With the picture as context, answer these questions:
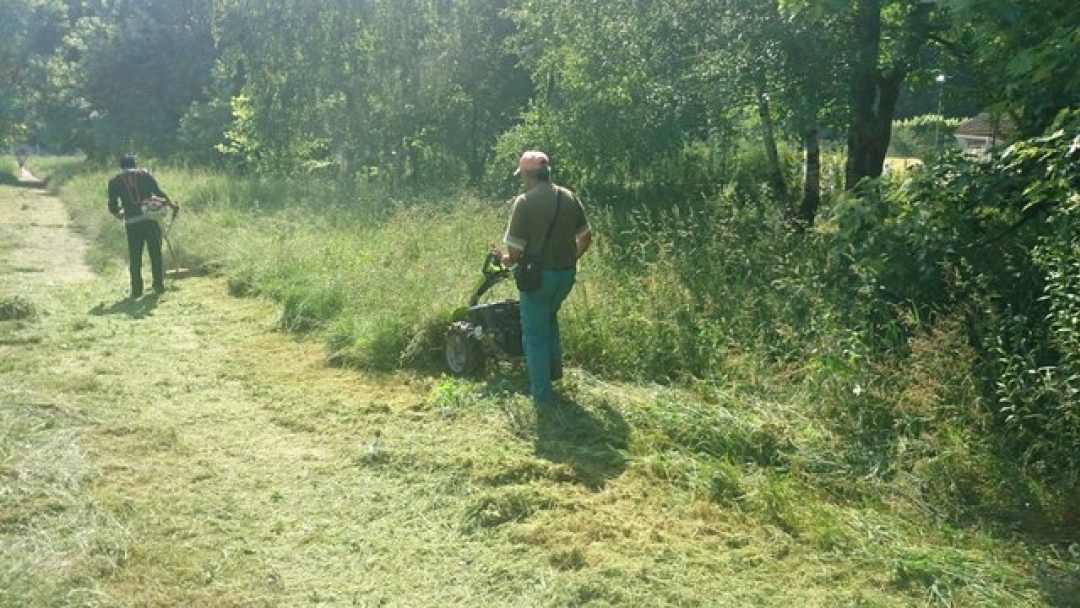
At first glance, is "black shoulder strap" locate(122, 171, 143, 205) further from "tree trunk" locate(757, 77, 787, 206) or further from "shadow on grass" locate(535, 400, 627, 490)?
"tree trunk" locate(757, 77, 787, 206)

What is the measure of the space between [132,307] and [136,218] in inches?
58.9

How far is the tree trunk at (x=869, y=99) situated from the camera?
968cm

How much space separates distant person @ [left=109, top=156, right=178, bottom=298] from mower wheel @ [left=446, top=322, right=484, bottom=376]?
5953 mm

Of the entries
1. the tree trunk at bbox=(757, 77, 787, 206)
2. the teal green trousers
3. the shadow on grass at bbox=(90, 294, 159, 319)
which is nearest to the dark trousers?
the shadow on grass at bbox=(90, 294, 159, 319)

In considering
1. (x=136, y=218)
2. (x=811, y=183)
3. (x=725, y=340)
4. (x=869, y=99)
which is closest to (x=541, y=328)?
(x=725, y=340)

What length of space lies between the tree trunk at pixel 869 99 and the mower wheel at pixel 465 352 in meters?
5.29

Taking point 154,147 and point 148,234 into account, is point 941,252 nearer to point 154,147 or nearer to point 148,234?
point 148,234

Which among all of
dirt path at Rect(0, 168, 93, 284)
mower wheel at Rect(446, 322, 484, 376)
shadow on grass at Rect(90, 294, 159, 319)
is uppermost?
mower wheel at Rect(446, 322, 484, 376)

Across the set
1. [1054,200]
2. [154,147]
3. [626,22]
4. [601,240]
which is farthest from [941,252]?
[154,147]

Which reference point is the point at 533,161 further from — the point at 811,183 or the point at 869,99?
the point at 811,183

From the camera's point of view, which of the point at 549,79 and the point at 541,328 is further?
the point at 549,79

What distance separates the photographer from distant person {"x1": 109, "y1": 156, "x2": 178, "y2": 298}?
11508 mm

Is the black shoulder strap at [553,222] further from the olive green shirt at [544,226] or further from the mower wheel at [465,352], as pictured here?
the mower wheel at [465,352]

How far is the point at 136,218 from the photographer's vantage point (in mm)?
11648
